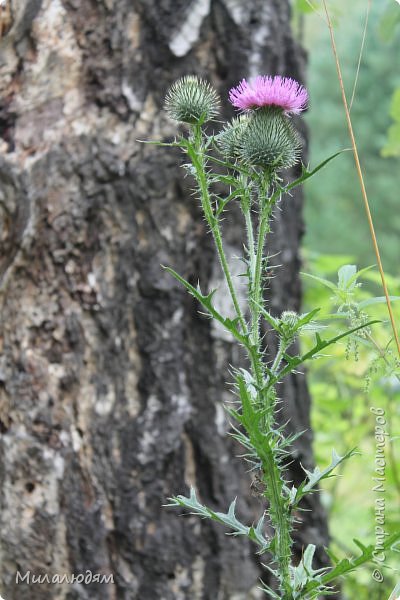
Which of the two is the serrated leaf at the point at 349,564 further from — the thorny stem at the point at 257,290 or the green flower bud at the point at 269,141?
the green flower bud at the point at 269,141

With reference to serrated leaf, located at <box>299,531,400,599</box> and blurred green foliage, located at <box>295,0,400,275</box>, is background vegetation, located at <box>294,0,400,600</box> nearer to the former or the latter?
blurred green foliage, located at <box>295,0,400,275</box>

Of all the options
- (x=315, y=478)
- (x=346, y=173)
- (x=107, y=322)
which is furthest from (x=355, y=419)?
(x=346, y=173)

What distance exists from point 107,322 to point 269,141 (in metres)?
1.28

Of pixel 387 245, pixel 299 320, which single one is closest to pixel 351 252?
pixel 387 245

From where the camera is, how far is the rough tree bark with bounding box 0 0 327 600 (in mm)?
1919

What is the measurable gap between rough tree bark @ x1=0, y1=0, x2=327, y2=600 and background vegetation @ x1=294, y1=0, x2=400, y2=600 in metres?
0.47

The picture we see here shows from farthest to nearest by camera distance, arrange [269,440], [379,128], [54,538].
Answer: [379,128] < [54,538] < [269,440]

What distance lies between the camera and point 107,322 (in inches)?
78.7

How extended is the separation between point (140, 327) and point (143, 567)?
604 mm

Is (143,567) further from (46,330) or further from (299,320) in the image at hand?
(299,320)

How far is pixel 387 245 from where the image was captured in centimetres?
1501

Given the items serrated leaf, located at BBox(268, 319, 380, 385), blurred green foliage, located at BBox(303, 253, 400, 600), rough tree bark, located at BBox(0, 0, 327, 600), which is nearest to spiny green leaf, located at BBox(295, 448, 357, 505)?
serrated leaf, located at BBox(268, 319, 380, 385)

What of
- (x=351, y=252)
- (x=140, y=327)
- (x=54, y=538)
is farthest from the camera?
(x=351, y=252)

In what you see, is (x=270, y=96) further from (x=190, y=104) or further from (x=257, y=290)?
(x=257, y=290)
